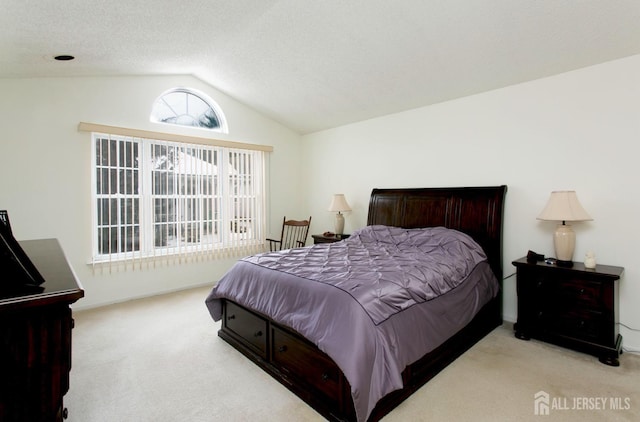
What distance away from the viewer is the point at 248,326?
105 inches

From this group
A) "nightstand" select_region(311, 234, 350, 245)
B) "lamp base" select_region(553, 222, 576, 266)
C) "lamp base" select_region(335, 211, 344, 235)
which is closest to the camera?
"lamp base" select_region(553, 222, 576, 266)

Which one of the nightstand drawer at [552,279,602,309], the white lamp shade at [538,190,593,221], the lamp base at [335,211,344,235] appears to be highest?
the white lamp shade at [538,190,593,221]

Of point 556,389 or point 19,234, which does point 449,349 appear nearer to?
point 556,389

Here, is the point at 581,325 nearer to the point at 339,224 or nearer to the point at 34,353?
the point at 339,224

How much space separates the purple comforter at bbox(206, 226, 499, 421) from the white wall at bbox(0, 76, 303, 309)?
1.81 meters

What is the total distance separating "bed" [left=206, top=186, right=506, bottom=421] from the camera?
184cm

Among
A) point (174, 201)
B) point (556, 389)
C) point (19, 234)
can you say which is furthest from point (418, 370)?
point (19, 234)

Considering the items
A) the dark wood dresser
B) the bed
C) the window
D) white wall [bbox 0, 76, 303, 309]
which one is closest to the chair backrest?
the window

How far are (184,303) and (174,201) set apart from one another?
4.52 ft

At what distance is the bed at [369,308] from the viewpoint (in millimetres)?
1844

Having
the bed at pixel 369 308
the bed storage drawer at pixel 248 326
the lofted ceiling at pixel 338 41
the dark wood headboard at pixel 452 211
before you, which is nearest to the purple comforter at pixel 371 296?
the bed at pixel 369 308

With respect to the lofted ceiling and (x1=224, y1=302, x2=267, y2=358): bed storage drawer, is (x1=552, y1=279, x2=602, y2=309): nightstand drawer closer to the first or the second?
the lofted ceiling

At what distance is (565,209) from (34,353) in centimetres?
343

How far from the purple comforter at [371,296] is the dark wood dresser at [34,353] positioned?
1.24m
